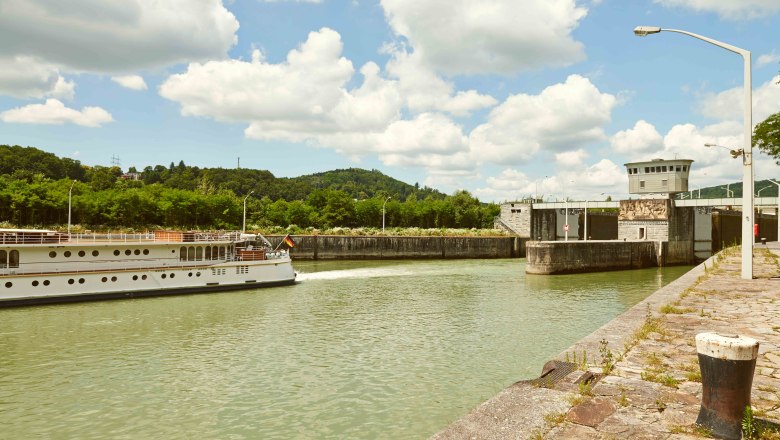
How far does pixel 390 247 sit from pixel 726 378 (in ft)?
211

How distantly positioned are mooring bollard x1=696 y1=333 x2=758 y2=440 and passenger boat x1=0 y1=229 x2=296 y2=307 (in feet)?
110

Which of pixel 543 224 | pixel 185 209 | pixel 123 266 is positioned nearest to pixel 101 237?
pixel 123 266

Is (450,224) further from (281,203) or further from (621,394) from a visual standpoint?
(621,394)

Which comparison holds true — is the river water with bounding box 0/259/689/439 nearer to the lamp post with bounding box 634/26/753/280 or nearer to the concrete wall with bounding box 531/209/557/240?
the lamp post with bounding box 634/26/753/280

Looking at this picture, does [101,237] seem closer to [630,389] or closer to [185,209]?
[630,389]

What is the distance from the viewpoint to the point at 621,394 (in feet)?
25.2

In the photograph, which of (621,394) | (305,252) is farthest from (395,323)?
(305,252)

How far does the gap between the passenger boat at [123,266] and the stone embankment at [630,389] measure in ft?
98.5

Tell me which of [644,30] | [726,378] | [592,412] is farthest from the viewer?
[644,30]

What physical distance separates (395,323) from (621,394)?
56.1 ft

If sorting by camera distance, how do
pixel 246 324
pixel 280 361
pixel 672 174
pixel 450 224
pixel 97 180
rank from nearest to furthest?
pixel 280 361, pixel 246 324, pixel 672 174, pixel 450 224, pixel 97 180

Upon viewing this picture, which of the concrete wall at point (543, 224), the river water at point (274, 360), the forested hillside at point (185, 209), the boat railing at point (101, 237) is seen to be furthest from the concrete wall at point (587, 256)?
the forested hillside at point (185, 209)

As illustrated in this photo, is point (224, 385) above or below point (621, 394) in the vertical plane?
below

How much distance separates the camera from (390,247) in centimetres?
7000
